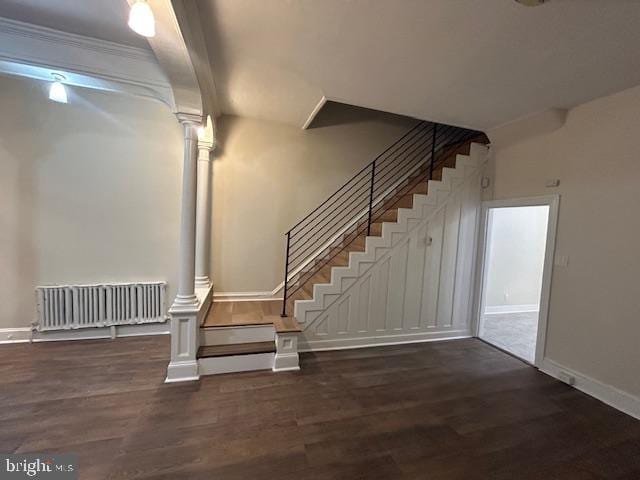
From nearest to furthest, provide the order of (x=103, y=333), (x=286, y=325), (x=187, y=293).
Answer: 1. (x=187, y=293)
2. (x=286, y=325)
3. (x=103, y=333)

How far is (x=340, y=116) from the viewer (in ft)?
13.1

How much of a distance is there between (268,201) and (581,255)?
11.9ft

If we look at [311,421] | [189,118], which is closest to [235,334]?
[311,421]

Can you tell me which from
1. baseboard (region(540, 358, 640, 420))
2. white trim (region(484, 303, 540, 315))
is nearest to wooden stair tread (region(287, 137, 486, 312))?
baseboard (region(540, 358, 640, 420))

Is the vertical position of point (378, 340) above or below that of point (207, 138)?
below

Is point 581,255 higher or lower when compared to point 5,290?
higher

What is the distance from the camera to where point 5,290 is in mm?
3082

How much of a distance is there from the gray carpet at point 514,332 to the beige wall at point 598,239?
0.61m

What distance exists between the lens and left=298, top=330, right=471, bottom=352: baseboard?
3.25 metres

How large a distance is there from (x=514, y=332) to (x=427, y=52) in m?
4.21

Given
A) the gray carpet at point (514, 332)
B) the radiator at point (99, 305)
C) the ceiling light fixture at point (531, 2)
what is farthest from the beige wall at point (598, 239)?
the radiator at point (99, 305)

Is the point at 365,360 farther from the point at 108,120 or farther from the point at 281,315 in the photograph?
the point at 108,120

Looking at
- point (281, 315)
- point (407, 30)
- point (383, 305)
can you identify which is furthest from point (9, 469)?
point (407, 30)

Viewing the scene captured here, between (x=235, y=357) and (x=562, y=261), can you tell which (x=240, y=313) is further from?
(x=562, y=261)
